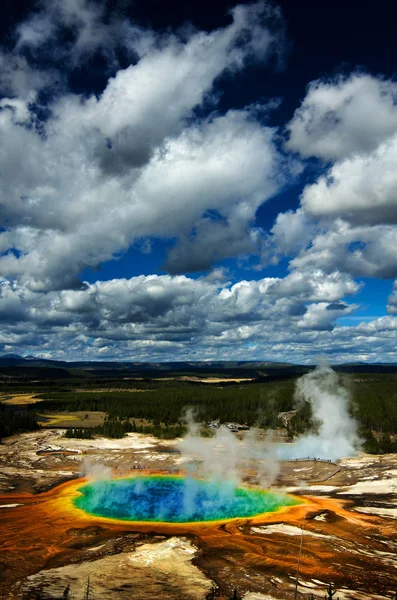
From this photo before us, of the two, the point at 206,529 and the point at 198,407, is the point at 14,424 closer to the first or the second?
the point at 198,407

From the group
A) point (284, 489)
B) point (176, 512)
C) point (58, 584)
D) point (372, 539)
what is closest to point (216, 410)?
point (284, 489)

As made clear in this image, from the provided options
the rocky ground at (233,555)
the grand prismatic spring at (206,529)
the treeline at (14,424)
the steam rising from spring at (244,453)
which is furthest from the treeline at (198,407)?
the rocky ground at (233,555)

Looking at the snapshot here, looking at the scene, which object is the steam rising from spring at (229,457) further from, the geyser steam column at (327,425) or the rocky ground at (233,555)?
the rocky ground at (233,555)

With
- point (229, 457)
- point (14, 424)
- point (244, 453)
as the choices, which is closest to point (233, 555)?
point (229, 457)

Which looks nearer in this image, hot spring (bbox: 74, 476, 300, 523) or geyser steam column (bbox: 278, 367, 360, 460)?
hot spring (bbox: 74, 476, 300, 523)

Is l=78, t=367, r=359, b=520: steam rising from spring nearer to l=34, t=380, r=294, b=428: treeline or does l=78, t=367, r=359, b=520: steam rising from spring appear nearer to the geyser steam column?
the geyser steam column

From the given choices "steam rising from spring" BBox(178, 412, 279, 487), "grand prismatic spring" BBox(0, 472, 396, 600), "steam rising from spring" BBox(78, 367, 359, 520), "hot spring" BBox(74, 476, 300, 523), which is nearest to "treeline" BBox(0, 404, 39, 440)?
"steam rising from spring" BBox(78, 367, 359, 520)
